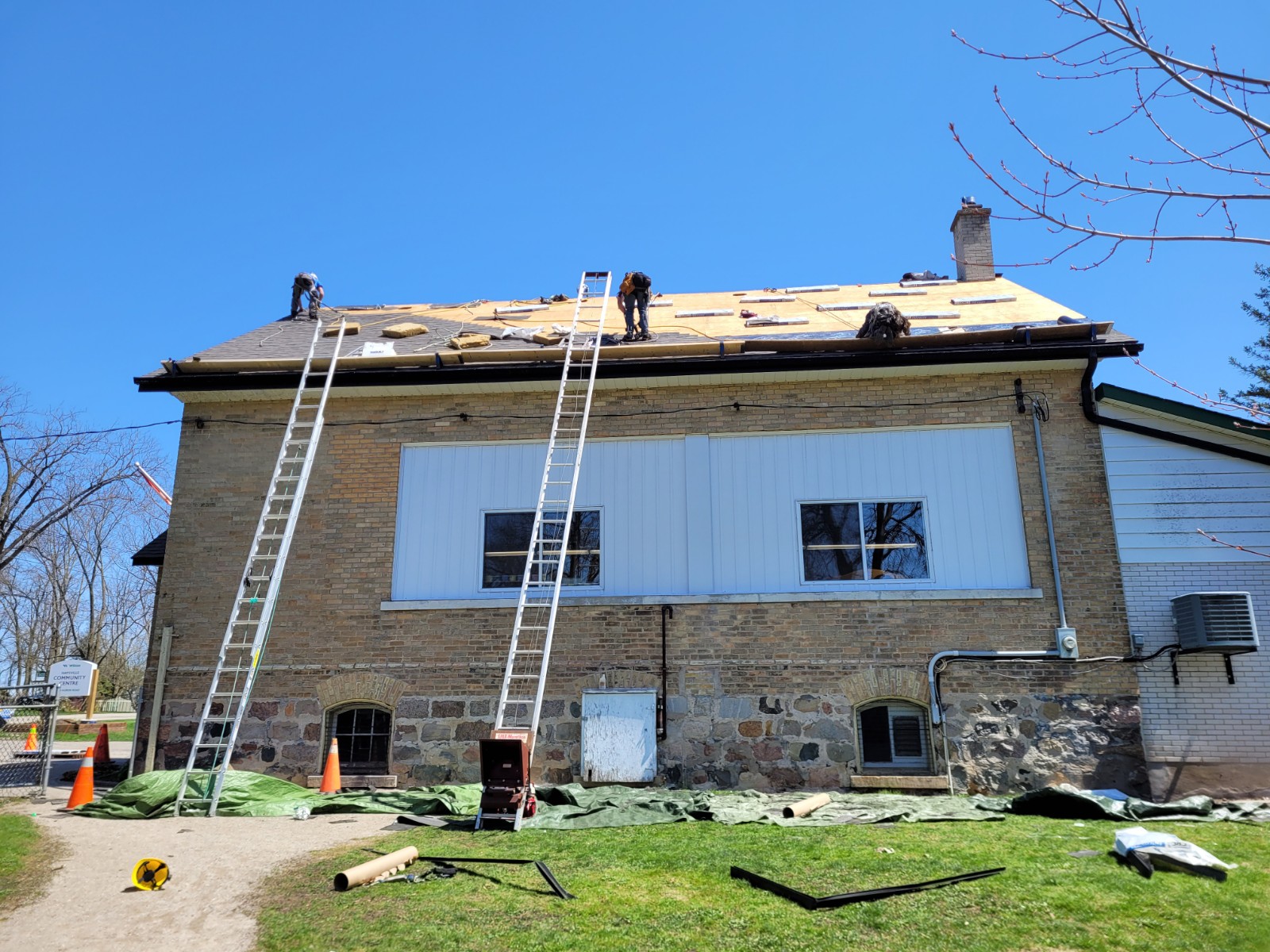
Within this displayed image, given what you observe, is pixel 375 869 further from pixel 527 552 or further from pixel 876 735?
pixel 876 735

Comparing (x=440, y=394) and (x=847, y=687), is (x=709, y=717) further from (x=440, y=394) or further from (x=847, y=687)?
(x=440, y=394)

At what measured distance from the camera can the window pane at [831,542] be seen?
12.1 m

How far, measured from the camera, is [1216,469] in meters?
11.9

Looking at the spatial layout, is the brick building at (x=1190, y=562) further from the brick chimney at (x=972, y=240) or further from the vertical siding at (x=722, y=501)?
the brick chimney at (x=972, y=240)

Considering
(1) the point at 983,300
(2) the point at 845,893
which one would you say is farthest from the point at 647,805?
(1) the point at 983,300

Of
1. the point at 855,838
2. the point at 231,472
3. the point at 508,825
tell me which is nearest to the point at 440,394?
the point at 231,472

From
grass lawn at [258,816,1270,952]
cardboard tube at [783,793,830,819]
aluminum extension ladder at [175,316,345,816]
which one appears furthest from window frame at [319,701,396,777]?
cardboard tube at [783,793,830,819]

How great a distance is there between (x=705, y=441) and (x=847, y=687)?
3652 mm

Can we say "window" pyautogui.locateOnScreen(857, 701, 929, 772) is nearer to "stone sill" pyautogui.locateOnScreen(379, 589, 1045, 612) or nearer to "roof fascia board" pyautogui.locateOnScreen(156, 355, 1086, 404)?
"stone sill" pyautogui.locateOnScreen(379, 589, 1045, 612)

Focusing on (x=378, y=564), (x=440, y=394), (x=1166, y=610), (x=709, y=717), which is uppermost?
(x=440, y=394)

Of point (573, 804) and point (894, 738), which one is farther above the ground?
point (894, 738)

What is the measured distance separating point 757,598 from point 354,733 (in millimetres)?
5442

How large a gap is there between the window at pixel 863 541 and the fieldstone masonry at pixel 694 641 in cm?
48

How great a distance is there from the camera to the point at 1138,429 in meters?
12.0
